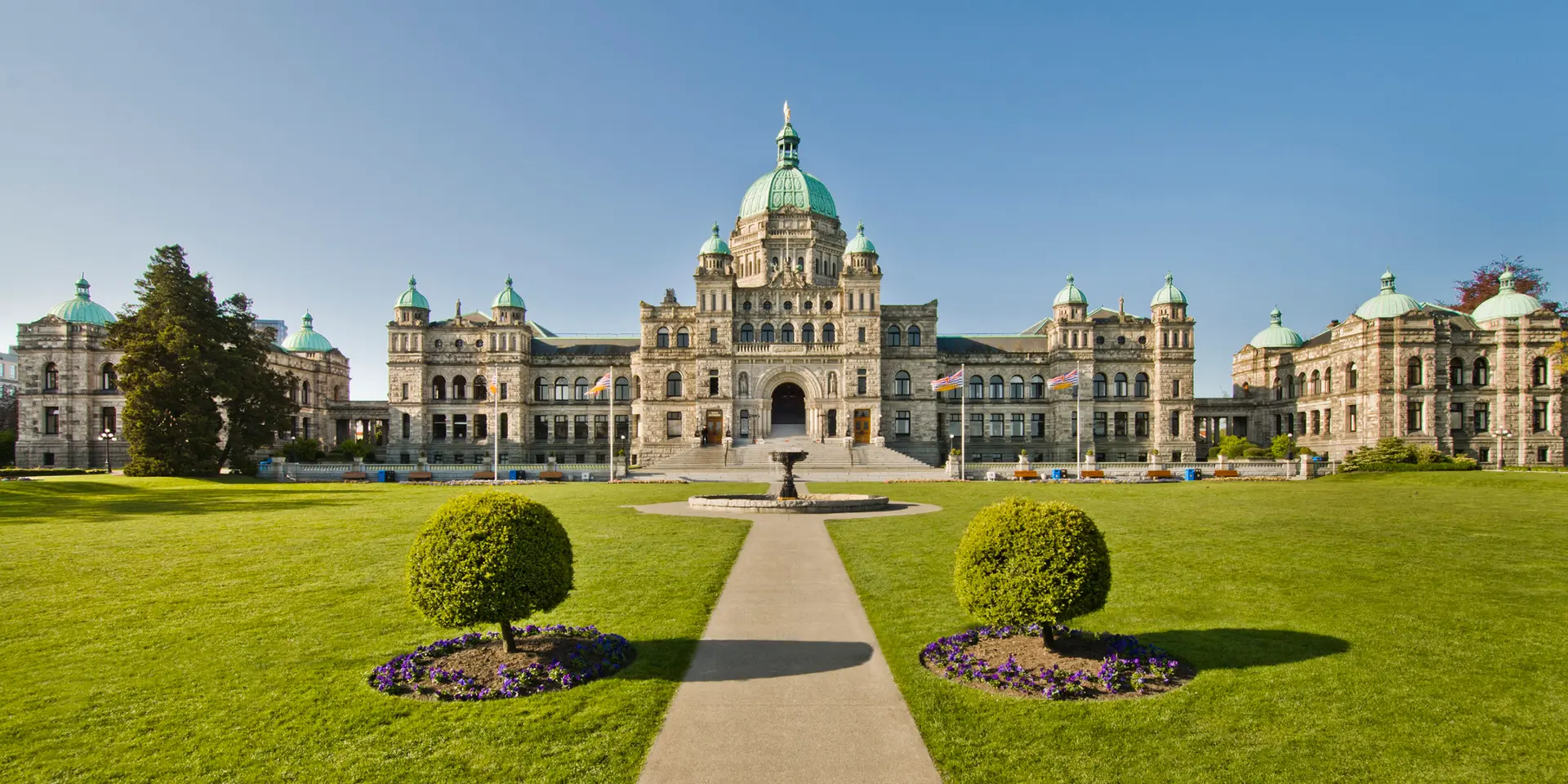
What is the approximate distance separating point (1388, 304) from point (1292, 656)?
239 feet

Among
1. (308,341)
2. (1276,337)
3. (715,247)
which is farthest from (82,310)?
(1276,337)

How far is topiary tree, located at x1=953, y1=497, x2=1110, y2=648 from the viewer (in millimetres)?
9359

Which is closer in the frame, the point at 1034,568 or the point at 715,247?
the point at 1034,568

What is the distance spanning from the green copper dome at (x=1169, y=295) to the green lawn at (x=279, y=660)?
6179cm

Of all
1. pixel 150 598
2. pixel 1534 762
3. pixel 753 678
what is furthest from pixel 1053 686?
pixel 150 598

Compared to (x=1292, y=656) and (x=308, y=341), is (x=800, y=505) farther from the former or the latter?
(x=308, y=341)

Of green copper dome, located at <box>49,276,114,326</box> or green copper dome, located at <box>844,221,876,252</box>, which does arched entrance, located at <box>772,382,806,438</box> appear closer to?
green copper dome, located at <box>844,221,876,252</box>

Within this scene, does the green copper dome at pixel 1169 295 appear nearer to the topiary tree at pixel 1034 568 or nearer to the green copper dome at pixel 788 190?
the green copper dome at pixel 788 190

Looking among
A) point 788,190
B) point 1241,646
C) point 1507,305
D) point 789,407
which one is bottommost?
point 1241,646

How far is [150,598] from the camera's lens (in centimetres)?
1350

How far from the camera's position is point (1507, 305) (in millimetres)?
62688

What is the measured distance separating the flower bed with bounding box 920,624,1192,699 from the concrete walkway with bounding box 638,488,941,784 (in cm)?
103

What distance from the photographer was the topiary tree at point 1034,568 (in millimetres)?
9359

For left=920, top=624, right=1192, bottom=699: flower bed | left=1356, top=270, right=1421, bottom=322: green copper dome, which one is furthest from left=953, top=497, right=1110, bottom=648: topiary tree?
left=1356, top=270, right=1421, bottom=322: green copper dome
